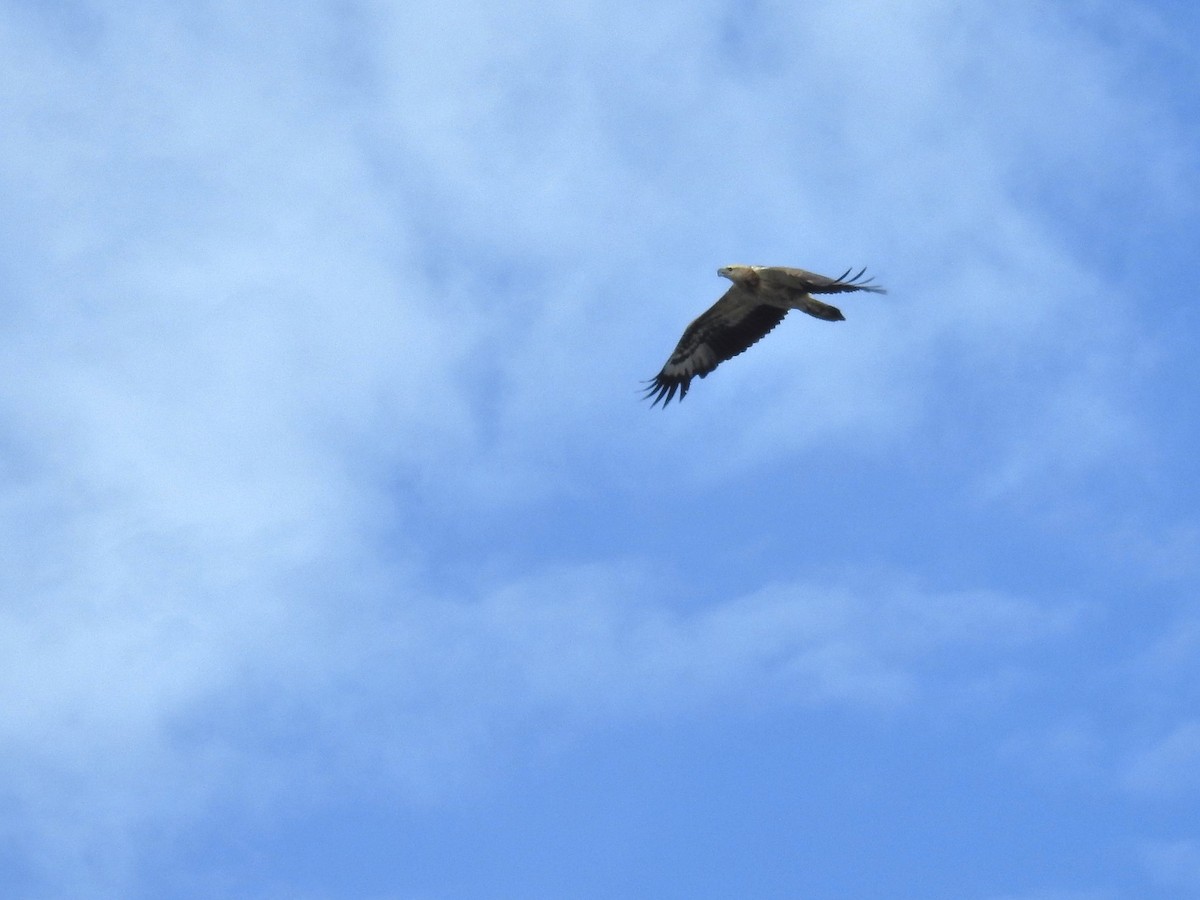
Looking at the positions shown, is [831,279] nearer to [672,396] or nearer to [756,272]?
[756,272]

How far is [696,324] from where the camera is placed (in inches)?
1001

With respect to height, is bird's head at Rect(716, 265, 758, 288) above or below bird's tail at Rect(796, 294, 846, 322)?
above

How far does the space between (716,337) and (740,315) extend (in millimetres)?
636

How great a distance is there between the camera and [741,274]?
23.9 m

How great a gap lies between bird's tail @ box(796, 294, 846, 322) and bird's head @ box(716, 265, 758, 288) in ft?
2.80

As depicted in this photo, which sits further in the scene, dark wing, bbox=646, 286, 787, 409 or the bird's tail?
dark wing, bbox=646, 286, 787, 409

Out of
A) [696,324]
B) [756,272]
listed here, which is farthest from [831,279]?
[696,324]

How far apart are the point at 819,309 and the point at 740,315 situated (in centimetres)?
243

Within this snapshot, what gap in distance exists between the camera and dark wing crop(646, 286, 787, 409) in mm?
24859

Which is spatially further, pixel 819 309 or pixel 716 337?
pixel 716 337

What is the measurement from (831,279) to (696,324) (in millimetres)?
3547

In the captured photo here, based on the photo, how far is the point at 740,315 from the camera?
25.1m

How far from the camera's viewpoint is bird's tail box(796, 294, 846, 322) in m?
22.6

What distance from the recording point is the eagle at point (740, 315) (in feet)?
75.4
